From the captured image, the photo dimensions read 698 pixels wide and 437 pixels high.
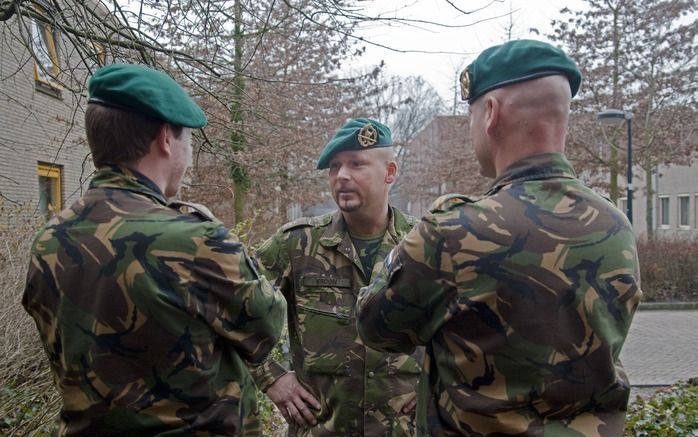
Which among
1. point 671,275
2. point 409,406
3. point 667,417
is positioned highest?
point 409,406

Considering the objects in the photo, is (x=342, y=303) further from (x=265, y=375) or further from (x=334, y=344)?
(x=265, y=375)

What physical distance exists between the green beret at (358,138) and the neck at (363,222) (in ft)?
1.12

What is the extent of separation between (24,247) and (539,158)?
5.64m

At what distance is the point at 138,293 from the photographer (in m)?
1.56

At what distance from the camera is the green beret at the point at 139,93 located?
1.66 m

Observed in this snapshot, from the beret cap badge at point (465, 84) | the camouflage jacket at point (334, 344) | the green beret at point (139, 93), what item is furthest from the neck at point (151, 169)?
the camouflage jacket at point (334, 344)

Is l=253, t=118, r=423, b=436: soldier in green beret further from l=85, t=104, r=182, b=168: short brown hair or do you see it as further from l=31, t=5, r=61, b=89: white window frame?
l=31, t=5, r=61, b=89: white window frame

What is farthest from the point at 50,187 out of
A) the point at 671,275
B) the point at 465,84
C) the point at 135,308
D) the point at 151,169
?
the point at 671,275

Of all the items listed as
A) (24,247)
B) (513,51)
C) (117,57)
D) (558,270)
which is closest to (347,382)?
(558,270)

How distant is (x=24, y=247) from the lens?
5824mm

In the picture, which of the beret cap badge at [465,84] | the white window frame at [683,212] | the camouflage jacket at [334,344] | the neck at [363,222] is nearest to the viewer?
the beret cap badge at [465,84]

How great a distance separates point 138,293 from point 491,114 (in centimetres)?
110

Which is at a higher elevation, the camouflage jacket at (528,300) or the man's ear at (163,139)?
the man's ear at (163,139)

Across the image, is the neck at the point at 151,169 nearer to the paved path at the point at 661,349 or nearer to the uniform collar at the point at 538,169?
the uniform collar at the point at 538,169
